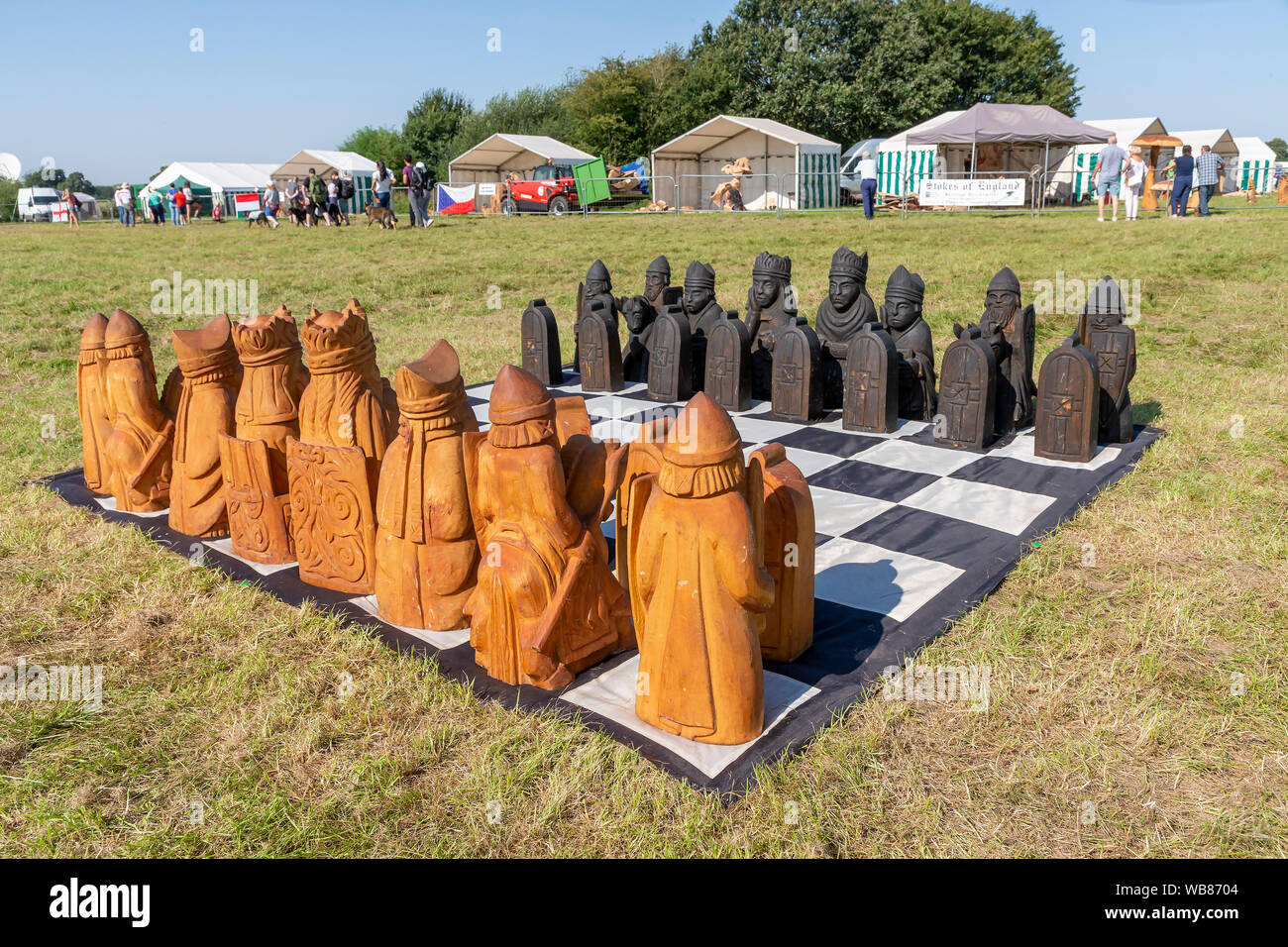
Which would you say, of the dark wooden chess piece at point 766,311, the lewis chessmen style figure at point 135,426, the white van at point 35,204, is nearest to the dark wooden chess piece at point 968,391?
the dark wooden chess piece at point 766,311

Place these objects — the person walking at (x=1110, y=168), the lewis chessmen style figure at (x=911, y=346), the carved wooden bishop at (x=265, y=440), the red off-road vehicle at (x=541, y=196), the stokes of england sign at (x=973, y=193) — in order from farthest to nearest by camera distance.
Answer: the red off-road vehicle at (x=541, y=196)
the stokes of england sign at (x=973, y=193)
the person walking at (x=1110, y=168)
the lewis chessmen style figure at (x=911, y=346)
the carved wooden bishop at (x=265, y=440)

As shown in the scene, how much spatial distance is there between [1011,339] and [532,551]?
3842 millimetres

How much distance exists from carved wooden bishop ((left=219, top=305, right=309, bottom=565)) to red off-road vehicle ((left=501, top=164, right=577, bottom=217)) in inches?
801

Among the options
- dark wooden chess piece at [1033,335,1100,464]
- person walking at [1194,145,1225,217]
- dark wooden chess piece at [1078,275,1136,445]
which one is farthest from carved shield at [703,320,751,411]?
person walking at [1194,145,1225,217]

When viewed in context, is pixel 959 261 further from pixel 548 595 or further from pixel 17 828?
pixel 17 828

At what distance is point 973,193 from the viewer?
61.0ft

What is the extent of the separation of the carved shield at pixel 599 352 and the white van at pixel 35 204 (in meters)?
31.8

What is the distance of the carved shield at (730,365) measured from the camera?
5648 mm

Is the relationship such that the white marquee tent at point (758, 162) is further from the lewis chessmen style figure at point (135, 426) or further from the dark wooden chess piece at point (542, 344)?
the lewis chessmen style figure at point (135, 426)

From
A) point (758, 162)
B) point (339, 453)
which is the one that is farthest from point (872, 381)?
point (758, 162)

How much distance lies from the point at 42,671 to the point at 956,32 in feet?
116

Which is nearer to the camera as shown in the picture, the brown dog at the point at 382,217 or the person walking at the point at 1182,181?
the person walking at the point at 1182,181

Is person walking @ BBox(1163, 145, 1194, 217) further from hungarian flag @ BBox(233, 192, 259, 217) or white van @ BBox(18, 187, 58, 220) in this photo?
white van @ BBox(18, 187, 58, 220)

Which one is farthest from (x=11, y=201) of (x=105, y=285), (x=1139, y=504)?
(x=1139, y=504)
